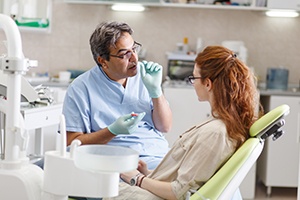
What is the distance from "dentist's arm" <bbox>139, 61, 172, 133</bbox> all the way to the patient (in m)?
0.38

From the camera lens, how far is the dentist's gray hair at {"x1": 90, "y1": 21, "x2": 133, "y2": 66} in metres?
2.56

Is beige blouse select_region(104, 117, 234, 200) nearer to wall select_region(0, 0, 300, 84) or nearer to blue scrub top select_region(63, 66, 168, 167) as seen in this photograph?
blue scrub top select_region(63, 66, 168, 167)

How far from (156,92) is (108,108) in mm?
222

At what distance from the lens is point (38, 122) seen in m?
2.88

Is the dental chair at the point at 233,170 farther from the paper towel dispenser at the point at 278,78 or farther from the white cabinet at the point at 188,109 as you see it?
the paper towel dispenser at the point at 278,78

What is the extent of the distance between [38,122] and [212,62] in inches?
43.2

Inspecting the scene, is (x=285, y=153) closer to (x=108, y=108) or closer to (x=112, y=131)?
(x=108, y=108)

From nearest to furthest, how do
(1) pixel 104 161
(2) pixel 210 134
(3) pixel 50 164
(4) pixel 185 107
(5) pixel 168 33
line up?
1. (1) pixel 104 161
2. (3) pixel 50 164
3. (2) pixel 210 134
4. (4) pixel 185 107
5. (5) pixel 168 33

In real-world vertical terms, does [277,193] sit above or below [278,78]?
below

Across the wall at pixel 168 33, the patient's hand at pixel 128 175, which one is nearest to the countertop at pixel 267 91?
the wall at pixel 168 33

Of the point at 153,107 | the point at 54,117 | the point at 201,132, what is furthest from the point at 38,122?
the point at 201,132

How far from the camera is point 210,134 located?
6.63 feet

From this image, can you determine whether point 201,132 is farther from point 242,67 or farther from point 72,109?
point 72,109

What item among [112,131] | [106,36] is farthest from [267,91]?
[112,131]
